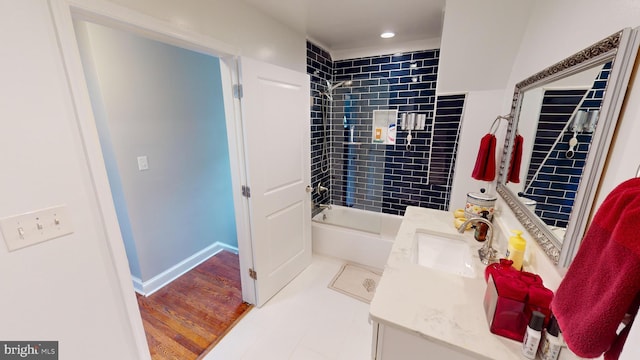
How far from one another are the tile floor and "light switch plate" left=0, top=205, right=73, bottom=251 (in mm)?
1257

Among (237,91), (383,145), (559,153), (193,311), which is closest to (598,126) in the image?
(559,153)

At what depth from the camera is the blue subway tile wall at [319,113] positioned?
2.66 meters

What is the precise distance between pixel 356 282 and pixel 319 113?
1939 millimetres

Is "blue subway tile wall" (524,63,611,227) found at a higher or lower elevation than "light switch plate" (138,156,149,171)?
higher

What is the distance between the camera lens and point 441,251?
5.01 feet

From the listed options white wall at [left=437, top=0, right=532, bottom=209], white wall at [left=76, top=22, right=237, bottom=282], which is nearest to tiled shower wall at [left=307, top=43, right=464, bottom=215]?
white wall at [left=437, top=0, right=532, bottom=209]

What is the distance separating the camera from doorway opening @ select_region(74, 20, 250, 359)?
1.77m

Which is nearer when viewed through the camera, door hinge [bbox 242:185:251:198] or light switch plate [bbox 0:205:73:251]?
light switch plate [bbox 0:205:73:251]

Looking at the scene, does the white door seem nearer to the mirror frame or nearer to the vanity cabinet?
the vanity cabinet

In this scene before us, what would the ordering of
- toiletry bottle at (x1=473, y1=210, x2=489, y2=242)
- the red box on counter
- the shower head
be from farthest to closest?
the shower head, toiletry bottle at (x1=473, y1=210, x2=489, y2=242), the red box on counter

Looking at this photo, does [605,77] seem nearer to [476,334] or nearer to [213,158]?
[476,334]


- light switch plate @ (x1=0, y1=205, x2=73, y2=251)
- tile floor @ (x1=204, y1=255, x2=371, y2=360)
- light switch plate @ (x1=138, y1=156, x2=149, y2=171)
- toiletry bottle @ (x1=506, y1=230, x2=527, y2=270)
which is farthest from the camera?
light switch plate @ (x1=138, y1=156, x2=149, y2=171)

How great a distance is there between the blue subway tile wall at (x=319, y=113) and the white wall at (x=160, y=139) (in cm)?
101

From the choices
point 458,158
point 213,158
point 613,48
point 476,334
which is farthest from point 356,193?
point 613,48
